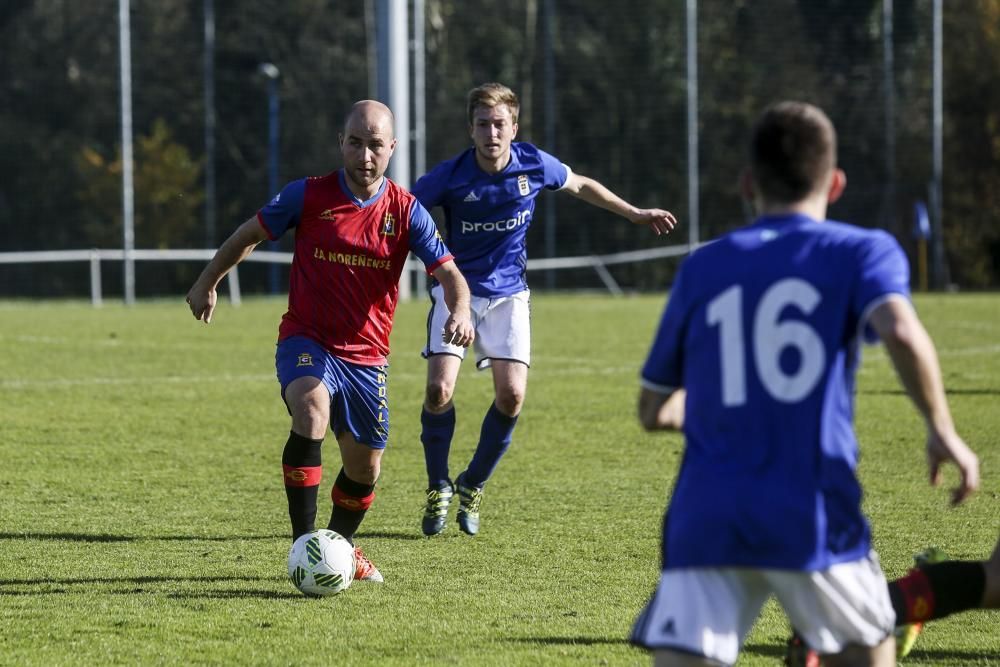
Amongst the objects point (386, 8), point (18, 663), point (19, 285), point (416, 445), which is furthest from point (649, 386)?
point (19, 285)

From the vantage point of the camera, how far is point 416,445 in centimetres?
947

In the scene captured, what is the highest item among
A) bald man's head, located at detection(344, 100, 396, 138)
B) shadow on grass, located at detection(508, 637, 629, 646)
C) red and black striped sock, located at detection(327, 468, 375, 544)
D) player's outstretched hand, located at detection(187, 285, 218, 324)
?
bald man's head, located at detection(344, 100, 396, 138)

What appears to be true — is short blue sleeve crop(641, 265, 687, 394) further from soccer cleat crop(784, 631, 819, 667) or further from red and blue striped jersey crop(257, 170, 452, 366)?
red and blue striped jersey crop(257, 170, 452, 366)

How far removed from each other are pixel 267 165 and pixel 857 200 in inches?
478

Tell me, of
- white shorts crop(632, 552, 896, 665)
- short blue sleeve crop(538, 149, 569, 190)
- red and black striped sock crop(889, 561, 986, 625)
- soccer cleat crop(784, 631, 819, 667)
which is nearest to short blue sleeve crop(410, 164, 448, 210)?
short blue sleeve crop(538, 149, 569, 190)

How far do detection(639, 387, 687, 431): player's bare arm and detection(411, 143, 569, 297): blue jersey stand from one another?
160 inches

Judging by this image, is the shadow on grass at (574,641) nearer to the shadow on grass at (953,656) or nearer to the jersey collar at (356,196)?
the shadow on grass at (953,656)

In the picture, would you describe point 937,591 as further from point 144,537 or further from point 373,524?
point 144,537

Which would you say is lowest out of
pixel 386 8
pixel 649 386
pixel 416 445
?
pixel 416 445

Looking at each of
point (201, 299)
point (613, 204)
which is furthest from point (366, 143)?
point (613, 204)

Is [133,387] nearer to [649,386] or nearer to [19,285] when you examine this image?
[649,386]

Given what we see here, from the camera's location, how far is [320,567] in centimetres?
530

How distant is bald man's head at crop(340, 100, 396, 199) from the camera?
5.66 meters

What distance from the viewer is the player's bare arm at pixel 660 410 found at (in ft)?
10.5
